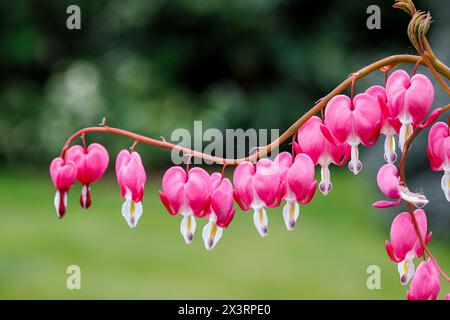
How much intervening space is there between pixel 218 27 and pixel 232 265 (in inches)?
118

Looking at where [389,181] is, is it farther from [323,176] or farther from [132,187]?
[132,187]

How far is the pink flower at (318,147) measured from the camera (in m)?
0.94

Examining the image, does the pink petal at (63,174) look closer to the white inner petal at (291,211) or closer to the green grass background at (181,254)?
the white inner petal at (291,211)

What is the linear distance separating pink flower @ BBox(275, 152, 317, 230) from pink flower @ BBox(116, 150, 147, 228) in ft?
0.64

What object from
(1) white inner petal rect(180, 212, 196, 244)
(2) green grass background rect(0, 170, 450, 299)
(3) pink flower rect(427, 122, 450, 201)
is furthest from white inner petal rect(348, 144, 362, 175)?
(2) green grass background rect(0, 170, 450, 299)

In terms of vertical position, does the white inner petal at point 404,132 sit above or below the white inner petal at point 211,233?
above

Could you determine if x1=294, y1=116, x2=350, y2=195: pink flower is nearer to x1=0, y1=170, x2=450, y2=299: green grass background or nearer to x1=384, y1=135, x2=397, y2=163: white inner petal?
x1=384, y1=135, x2=397, y2=163: white inner petal

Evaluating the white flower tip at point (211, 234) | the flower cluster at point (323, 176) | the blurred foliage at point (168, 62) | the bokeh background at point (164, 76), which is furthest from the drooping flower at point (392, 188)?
the blurred foliage at point (168, 62)

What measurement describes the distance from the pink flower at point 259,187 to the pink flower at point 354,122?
0.09 meters

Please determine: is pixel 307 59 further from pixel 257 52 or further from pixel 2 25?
pixel 2 25

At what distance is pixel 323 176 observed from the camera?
947mm

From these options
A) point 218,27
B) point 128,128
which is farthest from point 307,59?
point 128,128

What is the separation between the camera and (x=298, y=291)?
3.82 metres
